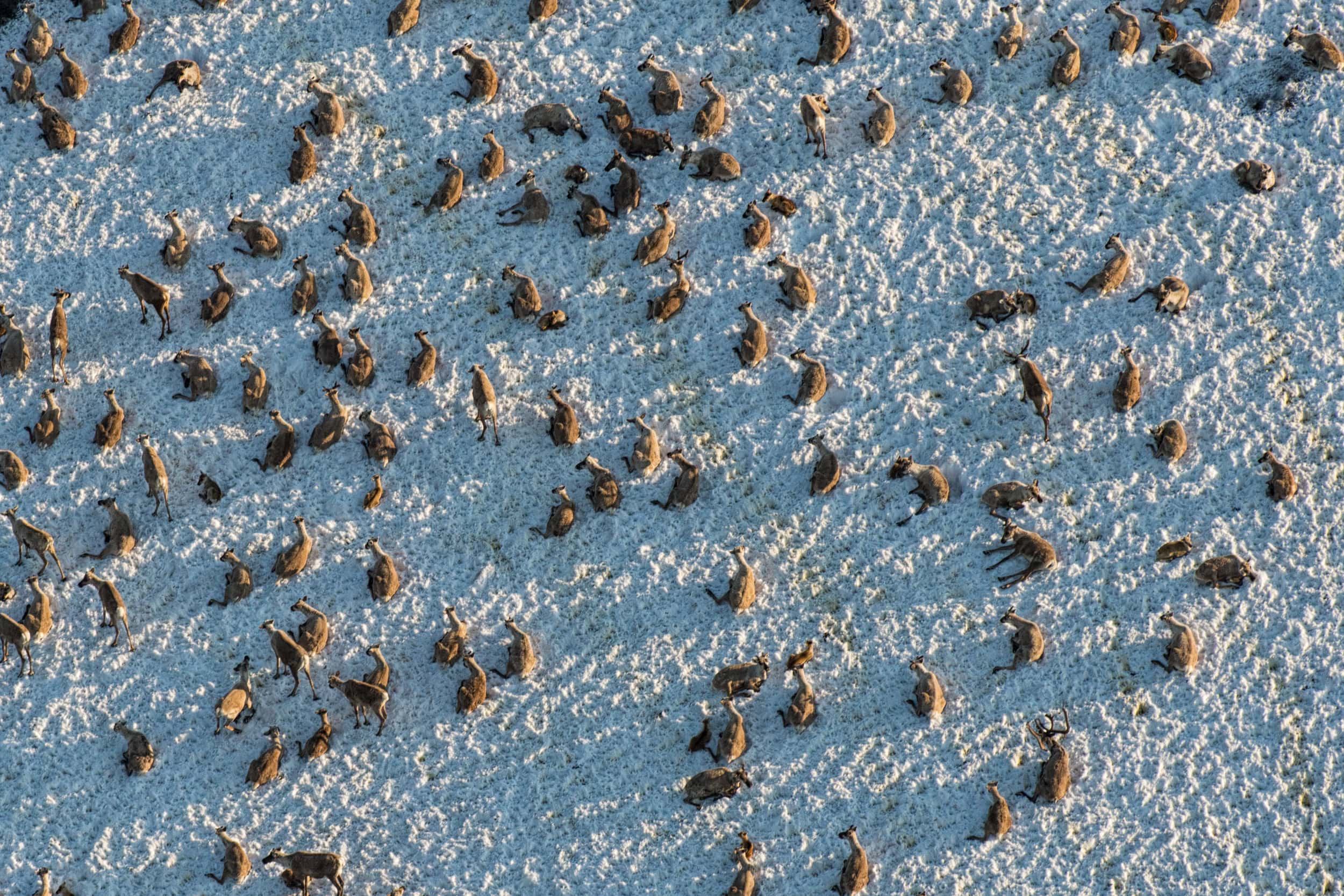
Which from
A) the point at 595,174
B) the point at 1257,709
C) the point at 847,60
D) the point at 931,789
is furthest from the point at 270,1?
the point at 1257,709

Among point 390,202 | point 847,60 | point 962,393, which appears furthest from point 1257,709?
point 390,202

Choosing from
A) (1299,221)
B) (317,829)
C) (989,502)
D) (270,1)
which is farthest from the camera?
(270,1)

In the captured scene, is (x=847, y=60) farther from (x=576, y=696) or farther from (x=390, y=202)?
(x=576, y=696)

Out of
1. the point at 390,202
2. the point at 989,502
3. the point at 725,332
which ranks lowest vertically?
the point at 989,502

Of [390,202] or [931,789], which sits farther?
[390,202]

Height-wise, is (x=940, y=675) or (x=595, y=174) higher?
(x=595, y=174)

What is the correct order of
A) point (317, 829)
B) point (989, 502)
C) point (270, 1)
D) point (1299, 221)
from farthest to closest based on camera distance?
point (270, 1), point (1299, 221), point (989, 502), point (317, 829)
